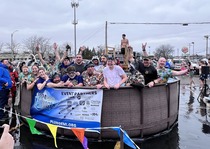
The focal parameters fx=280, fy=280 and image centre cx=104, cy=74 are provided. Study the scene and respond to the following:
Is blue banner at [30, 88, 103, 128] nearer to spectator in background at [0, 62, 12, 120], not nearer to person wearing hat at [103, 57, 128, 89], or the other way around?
person wearing hat at [103, 57, 128, 89]

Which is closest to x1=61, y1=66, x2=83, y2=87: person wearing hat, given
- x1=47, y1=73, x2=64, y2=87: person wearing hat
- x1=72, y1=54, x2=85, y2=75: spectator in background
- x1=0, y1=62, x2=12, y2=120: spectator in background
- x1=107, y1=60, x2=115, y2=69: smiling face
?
x1=47, y1=73, x2=64, y2=87: person wearing hat

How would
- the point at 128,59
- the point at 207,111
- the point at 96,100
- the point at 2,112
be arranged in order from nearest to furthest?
the point at 96,100
the point at 2,112
the point at 207,111
the point at 128,59

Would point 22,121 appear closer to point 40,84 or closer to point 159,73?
point 40,84

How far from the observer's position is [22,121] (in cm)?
858

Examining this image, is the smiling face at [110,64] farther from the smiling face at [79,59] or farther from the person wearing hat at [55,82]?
the smiling face at [79,59]

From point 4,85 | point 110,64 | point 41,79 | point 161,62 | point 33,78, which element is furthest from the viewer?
point 4,85

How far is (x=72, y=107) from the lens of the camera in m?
6.56

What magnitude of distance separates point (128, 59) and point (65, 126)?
6.21 meters

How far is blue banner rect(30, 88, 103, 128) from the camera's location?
21.0 ft

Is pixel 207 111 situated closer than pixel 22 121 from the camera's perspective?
No

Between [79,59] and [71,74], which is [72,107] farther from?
[79,59]

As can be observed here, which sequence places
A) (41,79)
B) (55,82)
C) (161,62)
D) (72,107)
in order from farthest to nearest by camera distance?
(161,62)
(55,82)
(41,79)
(72,107)

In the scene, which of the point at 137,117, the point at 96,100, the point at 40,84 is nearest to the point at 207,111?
the point at 137,117

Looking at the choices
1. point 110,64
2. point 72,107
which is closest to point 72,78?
point 72,107
